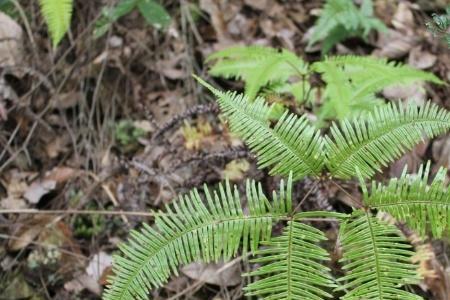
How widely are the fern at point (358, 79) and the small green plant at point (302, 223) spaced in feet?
2.04

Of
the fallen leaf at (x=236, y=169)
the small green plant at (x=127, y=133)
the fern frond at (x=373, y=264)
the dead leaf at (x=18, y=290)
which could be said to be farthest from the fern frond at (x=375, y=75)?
the dead leaf at (x=18, y=290)

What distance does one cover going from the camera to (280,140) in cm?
188

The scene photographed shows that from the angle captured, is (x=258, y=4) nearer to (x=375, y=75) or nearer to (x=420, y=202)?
(x=375, y=75)

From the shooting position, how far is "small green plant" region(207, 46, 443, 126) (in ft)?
8.46

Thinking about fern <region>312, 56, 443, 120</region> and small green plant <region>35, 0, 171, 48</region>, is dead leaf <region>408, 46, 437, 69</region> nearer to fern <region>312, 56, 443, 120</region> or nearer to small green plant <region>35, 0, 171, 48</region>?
fern <region>312, 56, 443, 120</region>

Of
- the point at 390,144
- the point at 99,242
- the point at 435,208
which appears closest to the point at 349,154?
the point at 390,144

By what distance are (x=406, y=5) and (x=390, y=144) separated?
2595 mm

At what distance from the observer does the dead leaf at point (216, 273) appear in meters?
2.61

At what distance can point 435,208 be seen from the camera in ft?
5.60

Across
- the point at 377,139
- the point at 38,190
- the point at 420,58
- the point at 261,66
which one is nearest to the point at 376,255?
the point at 377,139

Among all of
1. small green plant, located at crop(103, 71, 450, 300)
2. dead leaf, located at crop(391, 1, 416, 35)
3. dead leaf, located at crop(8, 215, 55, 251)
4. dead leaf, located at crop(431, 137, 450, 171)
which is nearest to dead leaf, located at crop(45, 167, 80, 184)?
dead leaf, located at crop(8, 215, 55, 251)

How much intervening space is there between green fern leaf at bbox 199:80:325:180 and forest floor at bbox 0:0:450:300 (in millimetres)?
630

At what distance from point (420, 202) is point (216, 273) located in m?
1.18

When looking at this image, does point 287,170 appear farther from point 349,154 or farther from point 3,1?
point 3,1
